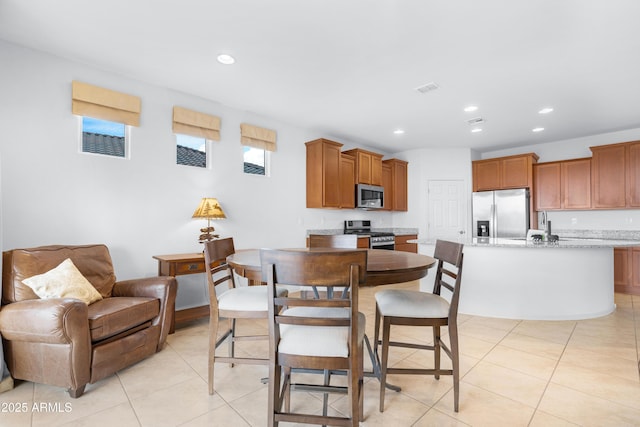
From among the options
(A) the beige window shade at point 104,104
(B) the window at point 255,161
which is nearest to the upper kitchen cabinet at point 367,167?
(B) the window at point 255,161

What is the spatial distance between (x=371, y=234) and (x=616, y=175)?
398 cm

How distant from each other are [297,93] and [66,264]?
2788mm

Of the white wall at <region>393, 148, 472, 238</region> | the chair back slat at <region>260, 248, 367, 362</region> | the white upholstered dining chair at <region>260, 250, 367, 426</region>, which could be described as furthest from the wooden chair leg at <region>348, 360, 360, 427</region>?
the white wall at <region>393, 148, 472, 238</region>

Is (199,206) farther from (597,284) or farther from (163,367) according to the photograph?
(597,284)

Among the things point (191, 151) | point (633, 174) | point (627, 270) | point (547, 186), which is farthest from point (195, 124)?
point (627, 270)

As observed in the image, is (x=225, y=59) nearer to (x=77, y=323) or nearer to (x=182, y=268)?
(x=182, y=268)

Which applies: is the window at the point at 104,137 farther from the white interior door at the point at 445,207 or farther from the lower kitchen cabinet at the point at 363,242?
the white interior door at the point at 445,207

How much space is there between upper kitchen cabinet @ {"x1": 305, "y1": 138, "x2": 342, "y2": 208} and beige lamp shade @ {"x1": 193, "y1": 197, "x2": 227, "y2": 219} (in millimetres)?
1757

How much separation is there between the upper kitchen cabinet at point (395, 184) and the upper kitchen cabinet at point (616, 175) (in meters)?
3.11

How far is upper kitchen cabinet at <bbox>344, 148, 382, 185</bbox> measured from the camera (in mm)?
5410

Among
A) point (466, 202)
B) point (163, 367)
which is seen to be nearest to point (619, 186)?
point (466, 202)

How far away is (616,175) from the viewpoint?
484 cm

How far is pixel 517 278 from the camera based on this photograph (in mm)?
3441

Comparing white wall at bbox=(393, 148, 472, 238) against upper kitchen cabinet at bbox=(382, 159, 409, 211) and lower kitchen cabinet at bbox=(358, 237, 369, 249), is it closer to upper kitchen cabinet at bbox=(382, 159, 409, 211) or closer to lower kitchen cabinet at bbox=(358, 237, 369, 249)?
upper kitchen cabinet at bbox=(382, 159, 409, 211)
